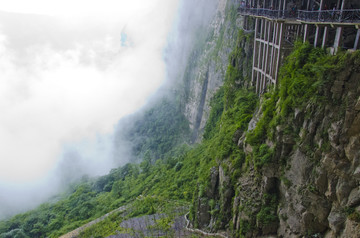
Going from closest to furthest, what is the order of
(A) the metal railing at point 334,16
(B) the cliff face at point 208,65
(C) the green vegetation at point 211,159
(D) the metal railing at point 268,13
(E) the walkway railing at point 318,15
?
(A) the metal railing at point 334,16 → (E) the walkway railing at point 318,15 → (C) the green vegetation at point 211,159 → (D) the metal railing at point 268,13 → (B) the cliff face at point 208,65

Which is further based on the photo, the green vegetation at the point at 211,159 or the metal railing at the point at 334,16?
the green vegetation at the point at 211,159

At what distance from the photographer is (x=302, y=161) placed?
64.5 ft

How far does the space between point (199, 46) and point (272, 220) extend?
218ft

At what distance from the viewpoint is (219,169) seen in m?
30.8

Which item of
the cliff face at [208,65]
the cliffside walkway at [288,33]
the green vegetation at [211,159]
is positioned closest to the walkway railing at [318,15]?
the cliffside walkway at [288,33]

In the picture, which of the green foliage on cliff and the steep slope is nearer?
the steep slope

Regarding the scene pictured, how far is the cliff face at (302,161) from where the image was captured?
16.7 meters

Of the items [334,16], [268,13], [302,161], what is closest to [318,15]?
[334,16]

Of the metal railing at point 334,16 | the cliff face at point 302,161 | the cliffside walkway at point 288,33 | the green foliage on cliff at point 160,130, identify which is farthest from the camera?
the green foliage on cliff at point 160,130

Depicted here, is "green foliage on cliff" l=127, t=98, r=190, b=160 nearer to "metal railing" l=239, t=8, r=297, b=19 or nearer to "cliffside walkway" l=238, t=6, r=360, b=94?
"metal railing" l=239, t=8, r=297, b=19

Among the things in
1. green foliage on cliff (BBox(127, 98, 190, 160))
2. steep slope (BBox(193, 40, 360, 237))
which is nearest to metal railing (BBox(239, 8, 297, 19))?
steep slope (BBox(193, 40, 360, 237))

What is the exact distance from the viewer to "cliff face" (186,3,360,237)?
1666 cm

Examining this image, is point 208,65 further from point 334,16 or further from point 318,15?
point 334,16

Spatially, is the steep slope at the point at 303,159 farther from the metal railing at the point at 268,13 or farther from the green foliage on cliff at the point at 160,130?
the green foliage on cliff at the point at 160,130
